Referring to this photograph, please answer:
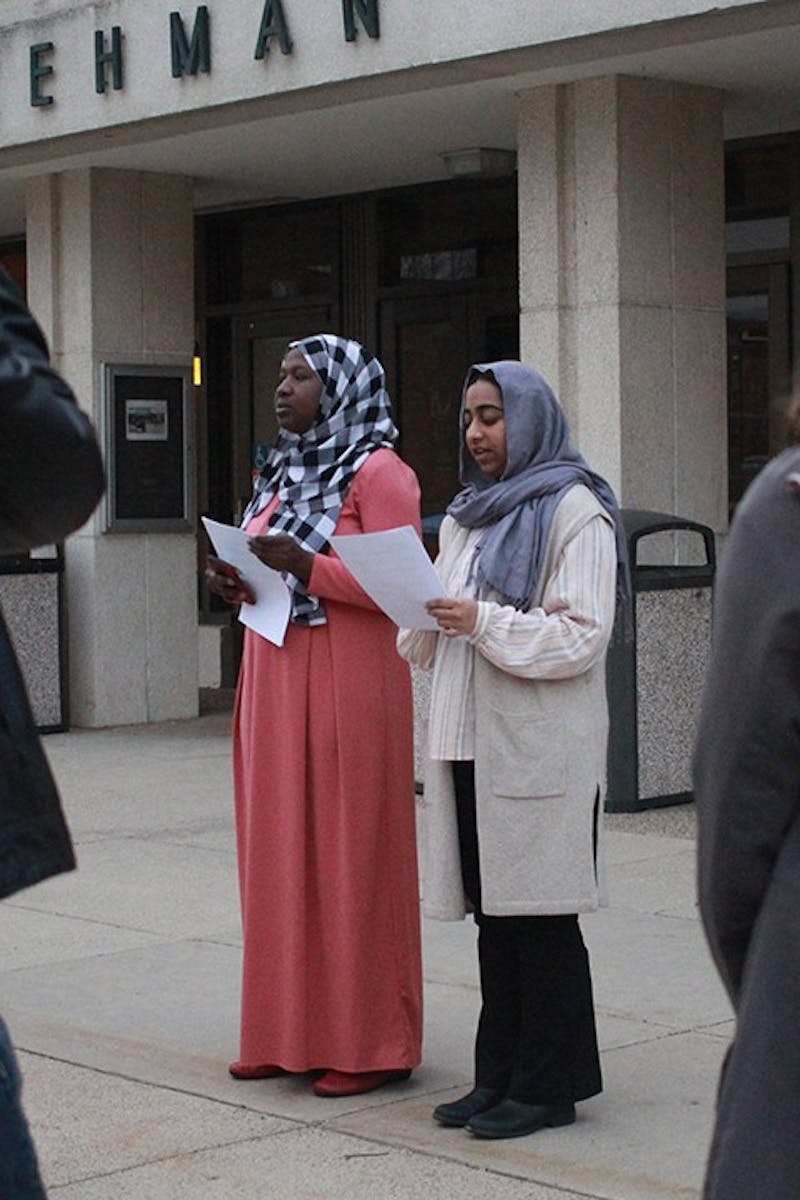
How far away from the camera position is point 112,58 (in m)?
11.5

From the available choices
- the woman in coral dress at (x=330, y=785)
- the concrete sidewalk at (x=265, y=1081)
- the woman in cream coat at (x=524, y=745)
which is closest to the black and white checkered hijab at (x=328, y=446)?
the woman in coral dress at (x=330, y=785)

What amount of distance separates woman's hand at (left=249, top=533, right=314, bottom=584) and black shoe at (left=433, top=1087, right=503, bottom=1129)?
4.17 feet

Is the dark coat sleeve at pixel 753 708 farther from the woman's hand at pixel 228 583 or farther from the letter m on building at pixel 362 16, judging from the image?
the letter m on building at pixel 362 16

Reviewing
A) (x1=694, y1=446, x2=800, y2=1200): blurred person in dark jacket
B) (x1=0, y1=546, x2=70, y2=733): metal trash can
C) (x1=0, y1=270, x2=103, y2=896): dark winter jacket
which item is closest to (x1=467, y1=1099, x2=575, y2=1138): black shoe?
(x1=694, y1=446, x2=800, y2=1200): blurred person in dark jacket

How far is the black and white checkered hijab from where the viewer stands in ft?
18.0

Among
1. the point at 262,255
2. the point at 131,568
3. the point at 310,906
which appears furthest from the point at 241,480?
the point at 310,906

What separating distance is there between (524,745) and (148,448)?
28.2 ft

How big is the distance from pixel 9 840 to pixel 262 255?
13.1 meters

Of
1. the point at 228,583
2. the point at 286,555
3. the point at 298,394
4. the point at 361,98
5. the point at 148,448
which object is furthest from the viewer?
the point at 148,448

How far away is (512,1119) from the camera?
5.02 m

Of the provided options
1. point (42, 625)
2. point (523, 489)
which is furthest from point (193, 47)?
point (523, 489)

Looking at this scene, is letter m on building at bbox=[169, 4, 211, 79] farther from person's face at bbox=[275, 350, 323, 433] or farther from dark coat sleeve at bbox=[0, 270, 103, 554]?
dark coat sleeve at bbox=[0, 270, 103, 554]

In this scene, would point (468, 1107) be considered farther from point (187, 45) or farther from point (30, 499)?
point (187, 45)

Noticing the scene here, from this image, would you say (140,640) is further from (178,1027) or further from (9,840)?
(9,840)
